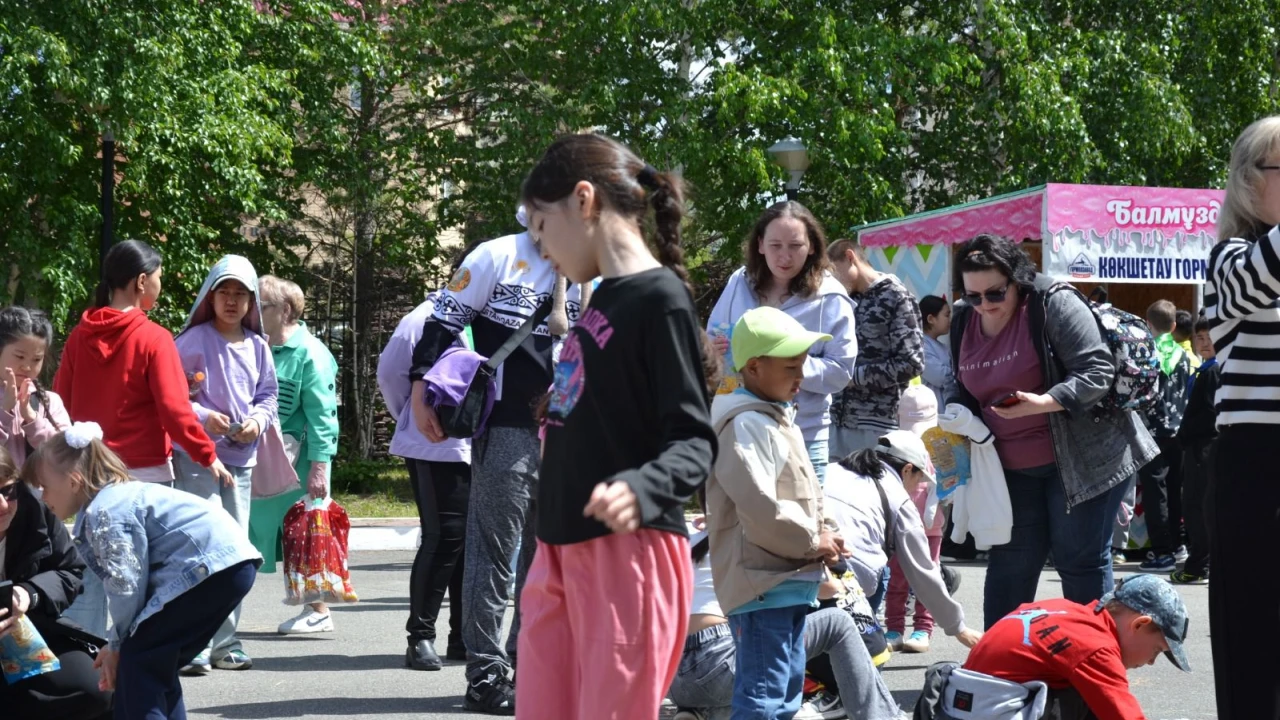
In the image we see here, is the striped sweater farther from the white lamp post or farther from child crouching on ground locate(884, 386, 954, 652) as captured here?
the white lamp post

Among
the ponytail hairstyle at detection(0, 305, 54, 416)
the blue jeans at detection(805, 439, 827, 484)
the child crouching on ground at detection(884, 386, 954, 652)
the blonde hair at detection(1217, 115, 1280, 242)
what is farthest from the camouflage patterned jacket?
the ponytail hairstyle at detection(0, 305, 54, 416)

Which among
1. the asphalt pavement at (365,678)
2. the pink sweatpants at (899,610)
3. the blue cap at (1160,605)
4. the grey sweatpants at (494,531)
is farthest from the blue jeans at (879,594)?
the blue cap at (1160,605)

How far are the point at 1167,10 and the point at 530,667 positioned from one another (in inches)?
986

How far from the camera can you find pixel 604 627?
2957 millimetres

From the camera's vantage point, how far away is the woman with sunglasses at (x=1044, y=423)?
5.66 m

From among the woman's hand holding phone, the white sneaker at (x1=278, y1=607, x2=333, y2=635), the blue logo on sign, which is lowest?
the white sneaker at (x1=278, y1=607, x2=333, y2=635)

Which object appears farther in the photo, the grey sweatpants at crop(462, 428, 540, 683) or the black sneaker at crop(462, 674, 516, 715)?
the black sneaker at crop(462, 674, 516, 715)

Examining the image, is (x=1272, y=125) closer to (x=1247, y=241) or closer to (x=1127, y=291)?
(x=1247, y=241)

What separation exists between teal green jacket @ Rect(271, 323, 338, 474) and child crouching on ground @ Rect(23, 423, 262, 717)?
2793mm

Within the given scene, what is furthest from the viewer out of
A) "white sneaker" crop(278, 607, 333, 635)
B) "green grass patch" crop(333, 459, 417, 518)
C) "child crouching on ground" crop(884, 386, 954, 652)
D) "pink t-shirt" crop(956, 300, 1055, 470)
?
"green grass patch" crop(333, 459, 417, 518)

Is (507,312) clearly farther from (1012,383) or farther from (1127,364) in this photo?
(1127,364)

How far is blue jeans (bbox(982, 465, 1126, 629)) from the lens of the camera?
5.67 meters

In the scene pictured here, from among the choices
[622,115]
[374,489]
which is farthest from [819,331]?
[622,115]

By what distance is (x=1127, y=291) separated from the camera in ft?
54.7
